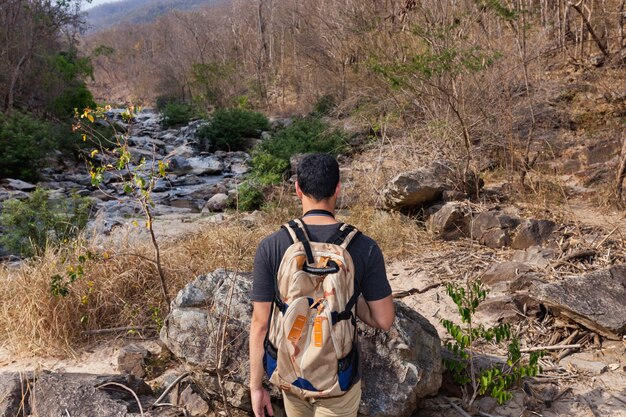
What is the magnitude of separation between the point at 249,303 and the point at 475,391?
4.11 feet

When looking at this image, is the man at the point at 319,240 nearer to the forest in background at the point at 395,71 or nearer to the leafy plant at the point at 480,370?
the leafy plant at the point at 480,370

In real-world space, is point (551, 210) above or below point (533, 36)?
below

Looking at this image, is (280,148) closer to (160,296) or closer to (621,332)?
(160,296)

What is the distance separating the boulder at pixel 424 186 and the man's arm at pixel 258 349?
4581 mm

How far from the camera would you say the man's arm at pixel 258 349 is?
1895 millimetres

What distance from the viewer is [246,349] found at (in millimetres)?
2873

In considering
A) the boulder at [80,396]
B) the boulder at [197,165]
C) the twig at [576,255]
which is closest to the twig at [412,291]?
the twig at [576,255]

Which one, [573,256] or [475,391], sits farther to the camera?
[573,256]

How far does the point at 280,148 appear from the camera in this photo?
11.5m

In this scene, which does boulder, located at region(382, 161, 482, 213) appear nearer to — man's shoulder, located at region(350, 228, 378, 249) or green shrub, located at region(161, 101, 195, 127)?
man's shoulder, located at region(350, 228, 378, 249)

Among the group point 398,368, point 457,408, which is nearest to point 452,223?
point 457,408

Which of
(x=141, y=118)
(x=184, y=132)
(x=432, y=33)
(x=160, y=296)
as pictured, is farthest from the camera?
(x=141, y=118)

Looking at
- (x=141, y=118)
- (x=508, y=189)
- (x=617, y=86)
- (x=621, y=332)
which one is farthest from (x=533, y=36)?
(x=141, y=118)

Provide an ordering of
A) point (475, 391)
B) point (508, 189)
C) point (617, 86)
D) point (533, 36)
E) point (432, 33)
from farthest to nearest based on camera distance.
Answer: point (533, 36) < point (617, 86) < point (432, 33) < point (508, 189) < point (475, 391)
